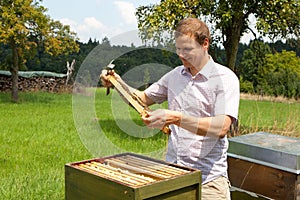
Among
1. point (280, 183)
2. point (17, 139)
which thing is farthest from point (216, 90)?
point (17, 139)

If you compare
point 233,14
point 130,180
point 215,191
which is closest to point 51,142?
point 233,14

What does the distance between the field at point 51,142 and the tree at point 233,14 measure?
1971mm

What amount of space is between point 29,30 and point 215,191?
50.1 feet

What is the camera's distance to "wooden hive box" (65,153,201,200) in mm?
1650

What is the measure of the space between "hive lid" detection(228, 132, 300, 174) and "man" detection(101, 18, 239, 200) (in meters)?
0.81

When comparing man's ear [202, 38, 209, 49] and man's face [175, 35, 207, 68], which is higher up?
man's ear [202, 38, 209, 49]

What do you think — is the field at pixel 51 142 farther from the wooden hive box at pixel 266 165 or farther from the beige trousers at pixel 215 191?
the wooden hive box at pixel 266 165

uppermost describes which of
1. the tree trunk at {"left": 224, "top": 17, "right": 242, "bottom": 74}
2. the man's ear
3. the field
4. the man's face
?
the tree trunk at {"left": 224, "top": 17, "right": 242, "bottom": 74}

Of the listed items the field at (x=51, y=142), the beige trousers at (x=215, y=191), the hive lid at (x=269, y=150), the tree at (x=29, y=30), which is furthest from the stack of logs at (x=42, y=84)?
the beige trousers at (x=215, y=191)

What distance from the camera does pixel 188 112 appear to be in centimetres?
235

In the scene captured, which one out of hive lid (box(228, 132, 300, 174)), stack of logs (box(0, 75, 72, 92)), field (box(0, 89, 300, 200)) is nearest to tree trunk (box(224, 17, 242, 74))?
field (box(0, 89, 300, 200))

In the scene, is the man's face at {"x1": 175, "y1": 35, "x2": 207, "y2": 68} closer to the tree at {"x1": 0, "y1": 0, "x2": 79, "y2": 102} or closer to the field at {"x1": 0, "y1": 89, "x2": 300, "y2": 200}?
the field at {"x1": 0, "y1": 89, "x2": 300, "y2": 200}

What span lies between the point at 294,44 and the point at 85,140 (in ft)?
26.9

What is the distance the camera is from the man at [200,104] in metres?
2.14
